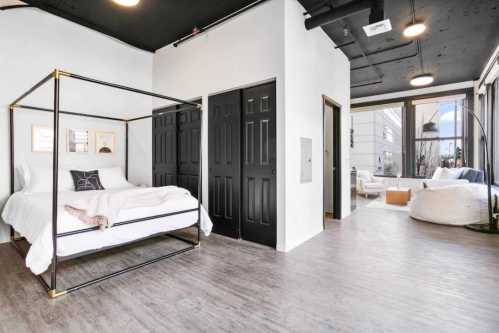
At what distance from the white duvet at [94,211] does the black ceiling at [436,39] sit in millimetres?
3330

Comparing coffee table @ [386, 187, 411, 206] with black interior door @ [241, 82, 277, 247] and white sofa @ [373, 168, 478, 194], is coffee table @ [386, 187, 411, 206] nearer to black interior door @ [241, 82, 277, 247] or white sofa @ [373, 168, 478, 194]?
white sofa @ [373, 168, 478, 194]

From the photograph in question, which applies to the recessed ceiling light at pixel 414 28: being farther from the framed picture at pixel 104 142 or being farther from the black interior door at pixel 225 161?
the framed picture at pixel 104 142

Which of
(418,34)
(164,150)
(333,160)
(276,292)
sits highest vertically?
(418,34)

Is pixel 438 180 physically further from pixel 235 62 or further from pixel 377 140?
pixel 235 62

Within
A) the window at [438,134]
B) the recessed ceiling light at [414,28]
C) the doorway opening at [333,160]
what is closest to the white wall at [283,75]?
the doorway opening at [333,160]

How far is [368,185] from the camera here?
7.62 meters

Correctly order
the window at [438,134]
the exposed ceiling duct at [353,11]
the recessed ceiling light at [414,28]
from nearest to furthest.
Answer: the exposed ceiling duct at [353,11] < the recessed ceiling light at [414,28] < the window at [438,134]

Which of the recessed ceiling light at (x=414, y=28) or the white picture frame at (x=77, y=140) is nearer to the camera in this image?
the recessed ceiling light at (x=414, y=28)

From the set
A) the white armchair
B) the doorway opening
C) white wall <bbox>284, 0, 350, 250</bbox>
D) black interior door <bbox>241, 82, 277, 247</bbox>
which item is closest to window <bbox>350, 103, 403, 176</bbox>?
the white armchair

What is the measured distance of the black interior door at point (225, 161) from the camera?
12.0 feet

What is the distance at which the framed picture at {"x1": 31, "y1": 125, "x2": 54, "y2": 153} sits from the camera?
373cm

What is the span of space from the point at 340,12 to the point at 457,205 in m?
3.95

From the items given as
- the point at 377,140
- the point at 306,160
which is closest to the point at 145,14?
the point at 306,160

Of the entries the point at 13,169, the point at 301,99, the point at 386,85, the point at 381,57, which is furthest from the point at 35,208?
the point at 386,85
